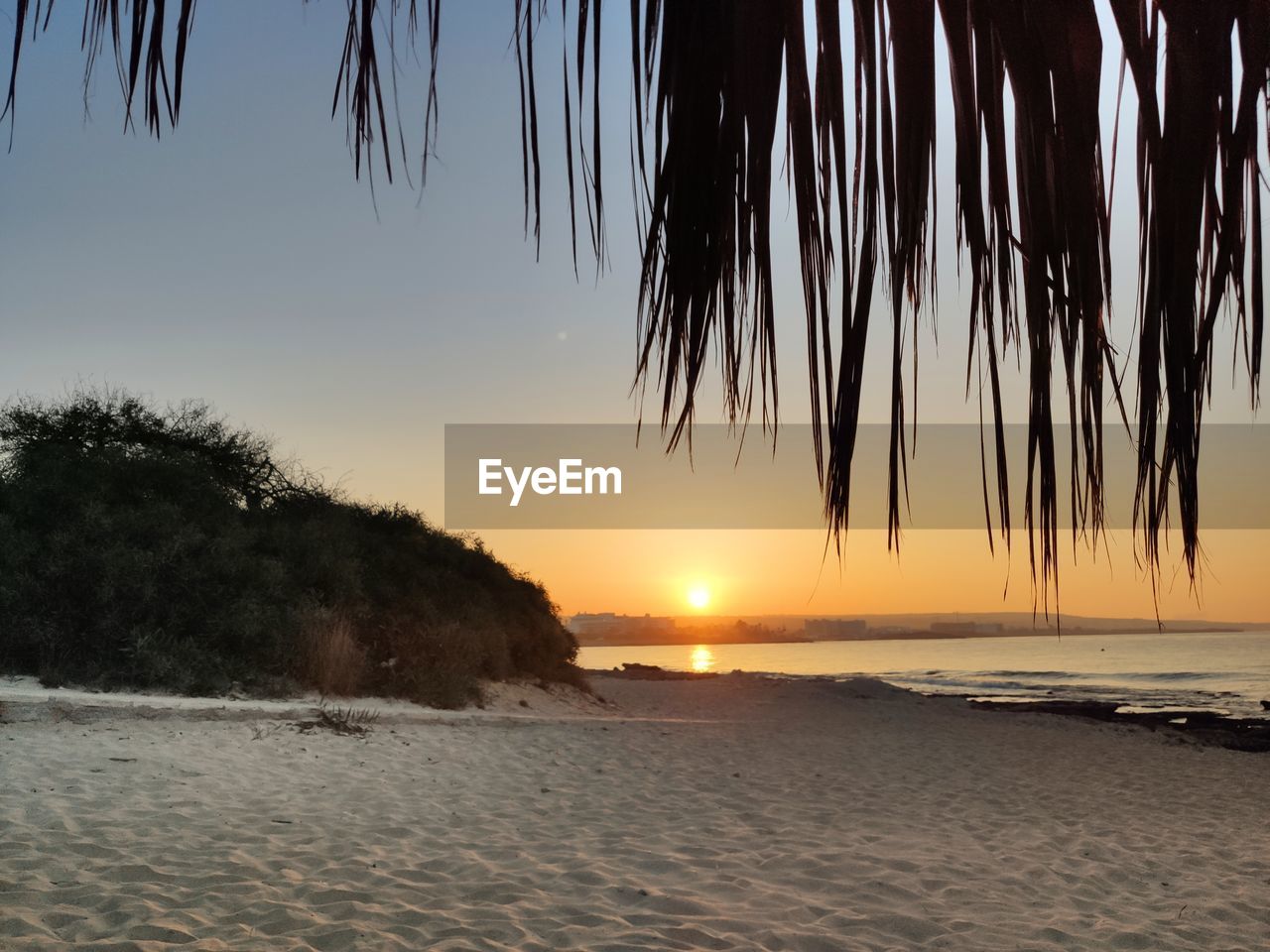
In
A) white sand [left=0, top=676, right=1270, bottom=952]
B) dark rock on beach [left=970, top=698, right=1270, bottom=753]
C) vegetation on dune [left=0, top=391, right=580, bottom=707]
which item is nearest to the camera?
white sand [left=0, top=676, right=1270, bottom=952]

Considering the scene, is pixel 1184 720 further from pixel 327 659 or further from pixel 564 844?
pixel 564 844

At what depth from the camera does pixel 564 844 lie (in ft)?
21.5

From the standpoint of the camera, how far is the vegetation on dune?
41.5 ft

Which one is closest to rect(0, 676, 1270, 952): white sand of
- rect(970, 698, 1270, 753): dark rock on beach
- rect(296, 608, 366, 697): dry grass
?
rect(296, 608, 366, 697): dry grass

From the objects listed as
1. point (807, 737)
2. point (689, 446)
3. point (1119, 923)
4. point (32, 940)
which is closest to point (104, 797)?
point (32, 940)

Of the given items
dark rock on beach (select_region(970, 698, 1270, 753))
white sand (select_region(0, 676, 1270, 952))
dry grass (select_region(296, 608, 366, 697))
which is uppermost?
dry grass (select_region(296, 608, 366, 697))

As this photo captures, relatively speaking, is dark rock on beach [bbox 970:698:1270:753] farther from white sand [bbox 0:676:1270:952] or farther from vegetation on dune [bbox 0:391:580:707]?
vegetation on dune [bbox 0:391:580:707]

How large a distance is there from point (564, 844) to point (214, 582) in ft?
31.0

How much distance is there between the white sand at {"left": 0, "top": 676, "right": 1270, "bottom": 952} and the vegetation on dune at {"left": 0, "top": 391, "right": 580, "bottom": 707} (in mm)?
1810

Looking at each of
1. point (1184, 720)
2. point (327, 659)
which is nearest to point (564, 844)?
point (327, 659)

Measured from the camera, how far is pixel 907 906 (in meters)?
5.51

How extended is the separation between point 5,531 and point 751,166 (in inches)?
598

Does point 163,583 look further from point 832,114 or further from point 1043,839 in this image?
point 832,114

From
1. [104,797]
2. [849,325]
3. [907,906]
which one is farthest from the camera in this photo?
[104,797]
